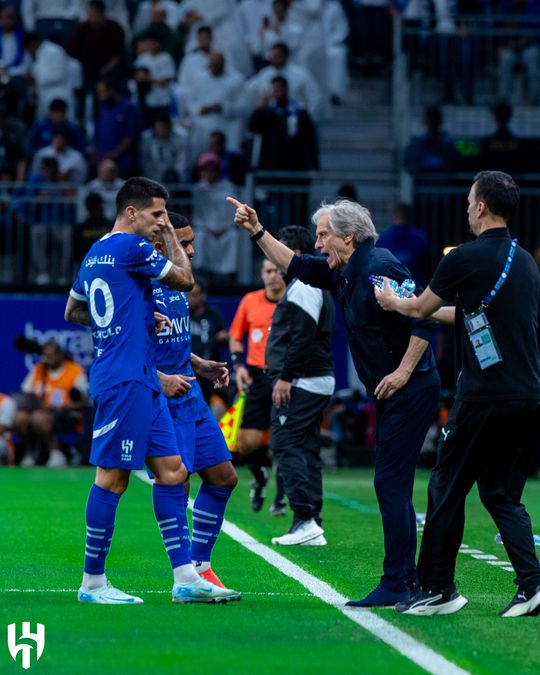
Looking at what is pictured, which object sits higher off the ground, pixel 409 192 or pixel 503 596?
pixel 409 192

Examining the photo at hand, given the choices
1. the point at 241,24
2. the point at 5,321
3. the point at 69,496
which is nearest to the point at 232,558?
the point at 69,496

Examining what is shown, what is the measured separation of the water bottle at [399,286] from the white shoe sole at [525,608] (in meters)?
1.67

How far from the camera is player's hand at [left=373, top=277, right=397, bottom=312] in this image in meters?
8.00

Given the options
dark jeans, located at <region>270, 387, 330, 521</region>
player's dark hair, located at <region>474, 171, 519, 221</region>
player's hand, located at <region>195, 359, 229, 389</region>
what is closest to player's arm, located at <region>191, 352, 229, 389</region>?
player's hand, located at <region>195, 359, 229, 389</region>

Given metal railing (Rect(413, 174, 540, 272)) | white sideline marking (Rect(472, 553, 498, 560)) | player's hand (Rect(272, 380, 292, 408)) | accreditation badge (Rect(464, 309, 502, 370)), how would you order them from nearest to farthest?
1. accreditation badge (Rect(464, 309, 502, 370))
2. white sideline marking (Rect(472, 553, 498, 560))
3. player's hand (Rect(272, 380, 292, 408))
4. metal railing (Rect(413, 174, 540, 272))

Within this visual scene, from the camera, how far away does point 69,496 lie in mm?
15742

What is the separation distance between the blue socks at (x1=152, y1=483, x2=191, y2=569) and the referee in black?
114 cm

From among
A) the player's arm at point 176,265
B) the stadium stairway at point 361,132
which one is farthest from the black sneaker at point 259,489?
the stadium stairway at point 361,132

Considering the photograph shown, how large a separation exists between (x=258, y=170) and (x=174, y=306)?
13887mm

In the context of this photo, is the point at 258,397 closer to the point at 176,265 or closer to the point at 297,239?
the point at 297,239

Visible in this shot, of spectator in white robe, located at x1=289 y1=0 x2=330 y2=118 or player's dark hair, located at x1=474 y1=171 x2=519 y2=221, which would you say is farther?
spectator in white robe, located at x1=289 y1=0 x2=330 y2=118

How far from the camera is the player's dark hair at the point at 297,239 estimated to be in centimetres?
1160

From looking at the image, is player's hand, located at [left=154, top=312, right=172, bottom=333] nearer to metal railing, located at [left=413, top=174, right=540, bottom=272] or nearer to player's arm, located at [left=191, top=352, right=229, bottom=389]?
player's arm, located at [left=191, top=352, right=229, bottom=389]

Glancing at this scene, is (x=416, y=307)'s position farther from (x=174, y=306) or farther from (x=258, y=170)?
(x=258, y=170)
